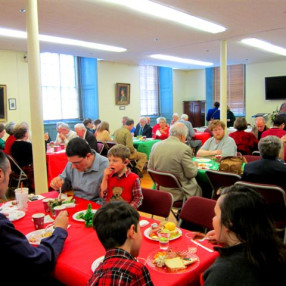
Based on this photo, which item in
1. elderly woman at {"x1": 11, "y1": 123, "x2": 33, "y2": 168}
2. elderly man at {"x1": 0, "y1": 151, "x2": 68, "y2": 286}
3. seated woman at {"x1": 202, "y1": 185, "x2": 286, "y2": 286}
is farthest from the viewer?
elderly woman at {"x1": 11, "y1": 123, "x2": 33, "y2": 168}

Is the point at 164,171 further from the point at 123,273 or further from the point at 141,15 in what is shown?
the point at 141,15

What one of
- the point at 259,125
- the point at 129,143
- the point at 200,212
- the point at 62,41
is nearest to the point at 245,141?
the point at 259,125

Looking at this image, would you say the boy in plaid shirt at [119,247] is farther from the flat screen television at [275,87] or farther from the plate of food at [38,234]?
the flat screen television at [275,87]

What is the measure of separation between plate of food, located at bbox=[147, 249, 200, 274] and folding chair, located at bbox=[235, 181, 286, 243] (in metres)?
1.30

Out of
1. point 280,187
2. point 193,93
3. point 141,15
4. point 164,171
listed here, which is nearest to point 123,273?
point 280,187

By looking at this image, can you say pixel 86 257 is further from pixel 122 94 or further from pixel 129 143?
pixel 122 94

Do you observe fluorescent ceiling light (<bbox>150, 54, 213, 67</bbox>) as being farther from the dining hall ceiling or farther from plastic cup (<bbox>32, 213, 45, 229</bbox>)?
plastic cup (<bbox>32, 213, 45, 229</bbox>)

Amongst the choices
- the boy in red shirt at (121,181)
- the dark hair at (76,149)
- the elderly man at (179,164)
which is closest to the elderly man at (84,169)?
the dark hair at (76,149)

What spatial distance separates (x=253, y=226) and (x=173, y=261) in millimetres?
595

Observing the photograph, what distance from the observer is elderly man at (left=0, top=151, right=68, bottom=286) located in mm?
1542

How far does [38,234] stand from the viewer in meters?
2.10

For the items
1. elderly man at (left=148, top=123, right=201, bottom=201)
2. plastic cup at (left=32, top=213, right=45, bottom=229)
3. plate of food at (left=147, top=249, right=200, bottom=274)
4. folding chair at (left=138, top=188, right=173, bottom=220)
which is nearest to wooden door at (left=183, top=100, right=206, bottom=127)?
elderly man at (left=148, top=123, right=201, bottom=201)

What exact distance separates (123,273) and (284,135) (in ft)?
14.0

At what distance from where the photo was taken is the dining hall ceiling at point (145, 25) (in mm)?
A: 4961
